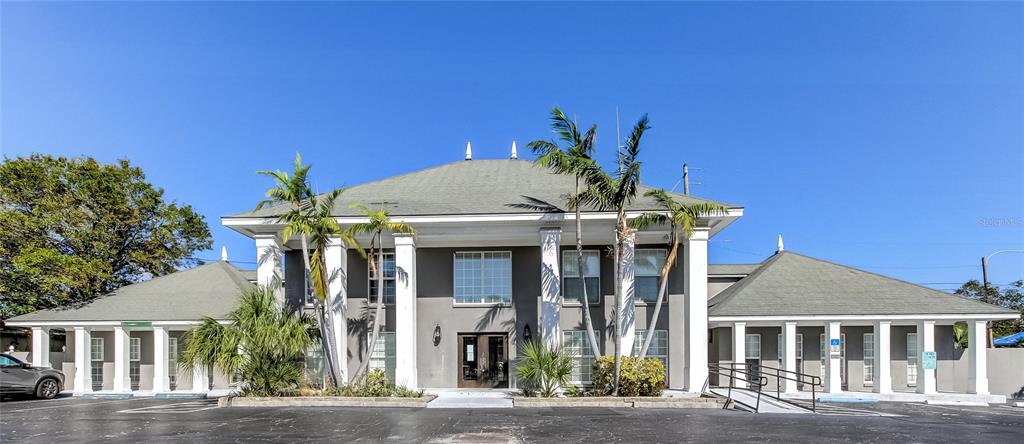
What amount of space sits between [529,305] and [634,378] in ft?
15.3

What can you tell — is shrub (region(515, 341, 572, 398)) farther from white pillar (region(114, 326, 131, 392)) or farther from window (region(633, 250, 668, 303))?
white pillar (region(114, 326, 131, 392))

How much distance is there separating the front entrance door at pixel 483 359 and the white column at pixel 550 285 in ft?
8.54

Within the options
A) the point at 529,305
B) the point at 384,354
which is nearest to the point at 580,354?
the point at 529,305

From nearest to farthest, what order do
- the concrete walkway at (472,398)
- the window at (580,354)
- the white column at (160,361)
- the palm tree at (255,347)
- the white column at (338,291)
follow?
the concrete walkway at (472,398) < the palm tree at (255,347) < the white column at (338,291) < the window at (580,354) < the white column at (160,361)

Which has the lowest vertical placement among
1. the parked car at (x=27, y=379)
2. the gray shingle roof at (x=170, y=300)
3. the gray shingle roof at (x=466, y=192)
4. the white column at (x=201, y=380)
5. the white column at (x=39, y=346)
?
the white column at (x=201, y=380)

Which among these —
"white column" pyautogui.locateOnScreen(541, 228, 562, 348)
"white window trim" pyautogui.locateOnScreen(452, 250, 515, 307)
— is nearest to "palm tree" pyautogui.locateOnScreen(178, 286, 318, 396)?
"white window trim" pyautogui.locateOnScreen(452, 250, 515, 307)

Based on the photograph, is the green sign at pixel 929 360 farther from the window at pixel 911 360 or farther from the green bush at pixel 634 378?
the green bush at pixel 634 378

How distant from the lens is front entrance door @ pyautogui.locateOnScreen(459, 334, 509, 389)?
65.9ft

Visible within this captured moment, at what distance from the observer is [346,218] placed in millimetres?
17875

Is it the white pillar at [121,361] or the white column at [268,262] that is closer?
the white column at [268,262]

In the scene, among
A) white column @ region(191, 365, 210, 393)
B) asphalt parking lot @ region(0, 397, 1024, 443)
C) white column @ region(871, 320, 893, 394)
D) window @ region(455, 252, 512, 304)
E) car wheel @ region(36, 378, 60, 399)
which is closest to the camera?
asphalt parking lot @ region(0, 397, 1024, 443)

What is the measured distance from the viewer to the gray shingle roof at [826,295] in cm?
1988

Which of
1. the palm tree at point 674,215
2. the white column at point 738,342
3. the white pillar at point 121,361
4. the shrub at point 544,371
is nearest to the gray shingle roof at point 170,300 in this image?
the white pillar at point 121,361

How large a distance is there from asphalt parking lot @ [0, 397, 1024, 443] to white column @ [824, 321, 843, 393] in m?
3.40
